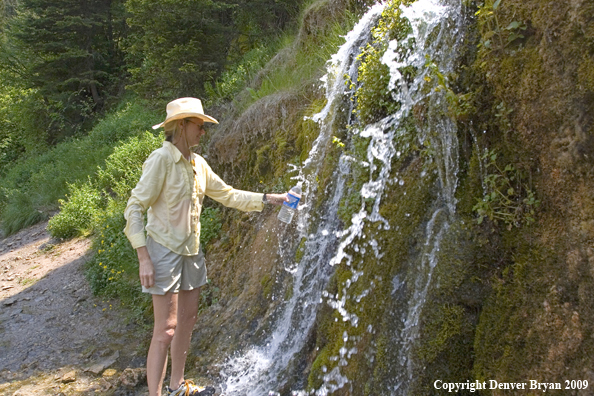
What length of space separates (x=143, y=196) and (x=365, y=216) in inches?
70.4

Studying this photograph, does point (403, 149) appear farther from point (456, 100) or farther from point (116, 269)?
point (116, 269)

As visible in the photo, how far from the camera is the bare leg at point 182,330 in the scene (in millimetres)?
4016

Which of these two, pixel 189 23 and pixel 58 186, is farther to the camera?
pixel 58 186

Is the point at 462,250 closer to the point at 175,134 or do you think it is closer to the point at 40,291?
the point at 175,134

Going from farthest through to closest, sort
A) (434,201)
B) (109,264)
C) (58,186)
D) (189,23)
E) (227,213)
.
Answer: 1. (58,186)
2. (189,23)
3. (109,264)
4. (227,213)
5. (434,201)

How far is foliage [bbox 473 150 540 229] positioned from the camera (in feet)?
10.1

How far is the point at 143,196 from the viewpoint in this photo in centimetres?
357

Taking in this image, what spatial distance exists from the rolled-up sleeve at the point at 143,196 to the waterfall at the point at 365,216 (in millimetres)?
1659

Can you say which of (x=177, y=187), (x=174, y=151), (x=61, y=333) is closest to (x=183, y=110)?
(x=174, y=151)

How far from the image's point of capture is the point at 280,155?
6.48 metres

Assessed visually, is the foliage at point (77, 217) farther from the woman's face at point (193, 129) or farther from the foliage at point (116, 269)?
the woman's face at point (193, 129)

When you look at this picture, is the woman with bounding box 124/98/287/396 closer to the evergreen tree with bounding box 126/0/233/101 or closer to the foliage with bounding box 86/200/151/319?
the foliage with bounding box 86/200/151/319

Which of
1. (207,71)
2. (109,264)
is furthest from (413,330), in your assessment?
(207,71)

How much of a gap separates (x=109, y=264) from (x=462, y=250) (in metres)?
6.26
